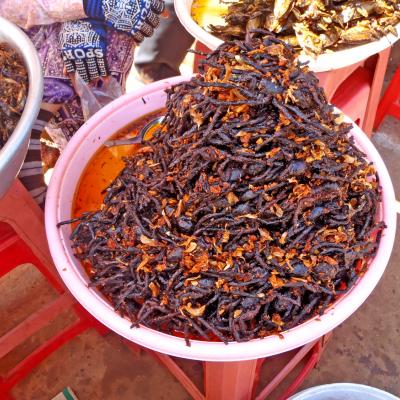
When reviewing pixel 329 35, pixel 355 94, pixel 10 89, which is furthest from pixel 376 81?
pixel 10 89

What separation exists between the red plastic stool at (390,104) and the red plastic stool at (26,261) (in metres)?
2.26

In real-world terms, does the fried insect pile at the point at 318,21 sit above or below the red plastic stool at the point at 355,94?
above

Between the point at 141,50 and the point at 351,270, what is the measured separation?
249 cm

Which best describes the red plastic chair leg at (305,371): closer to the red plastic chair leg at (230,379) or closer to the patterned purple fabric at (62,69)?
the red plastic chair leg at (230,379)

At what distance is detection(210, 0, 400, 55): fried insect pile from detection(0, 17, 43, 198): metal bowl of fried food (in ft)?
2.58

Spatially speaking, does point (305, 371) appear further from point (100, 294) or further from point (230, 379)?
point (100, 294)

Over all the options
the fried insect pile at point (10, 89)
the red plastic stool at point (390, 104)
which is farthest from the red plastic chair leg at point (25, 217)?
the red plastic stool at point (390, 104)

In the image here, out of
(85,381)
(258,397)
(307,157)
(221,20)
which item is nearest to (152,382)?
(85,381)

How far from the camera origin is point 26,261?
1.68 m

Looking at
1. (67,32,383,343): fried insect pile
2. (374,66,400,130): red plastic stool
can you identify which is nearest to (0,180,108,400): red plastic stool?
(67,32,383,343): fried insect pile

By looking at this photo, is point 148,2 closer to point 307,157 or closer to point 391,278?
point 307,157

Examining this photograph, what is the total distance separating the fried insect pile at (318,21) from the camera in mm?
1640

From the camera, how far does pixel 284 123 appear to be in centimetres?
104

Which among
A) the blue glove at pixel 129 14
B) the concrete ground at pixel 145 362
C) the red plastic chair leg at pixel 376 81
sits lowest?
the concrete ground at pixel 145 362
